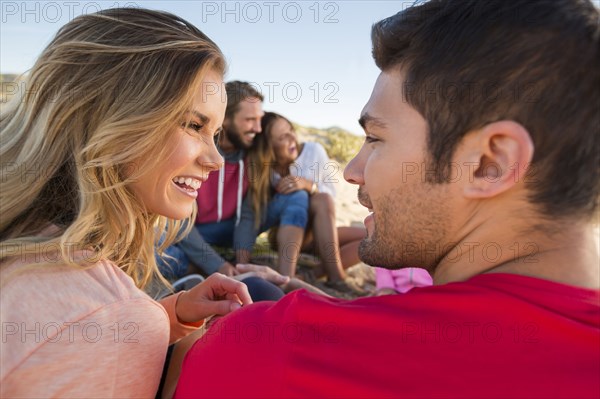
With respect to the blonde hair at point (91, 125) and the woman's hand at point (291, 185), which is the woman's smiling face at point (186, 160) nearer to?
the blonde hair at point (91, 125)

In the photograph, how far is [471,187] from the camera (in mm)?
1418

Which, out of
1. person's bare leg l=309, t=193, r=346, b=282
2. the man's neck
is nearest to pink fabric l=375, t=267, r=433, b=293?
person's bare leg l=309, t=193, r=346, b=282

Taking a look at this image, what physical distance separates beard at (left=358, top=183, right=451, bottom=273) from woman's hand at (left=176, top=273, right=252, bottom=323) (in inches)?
25.0

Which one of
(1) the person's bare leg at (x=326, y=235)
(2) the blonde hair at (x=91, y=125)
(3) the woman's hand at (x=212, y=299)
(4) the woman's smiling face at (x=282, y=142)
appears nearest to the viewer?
(2) the blonde hair at (x=91, y=125)

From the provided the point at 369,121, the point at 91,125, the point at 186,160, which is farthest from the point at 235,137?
the point at 369,121

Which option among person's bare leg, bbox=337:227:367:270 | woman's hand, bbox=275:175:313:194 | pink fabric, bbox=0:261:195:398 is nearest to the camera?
pink fabric, bbox=0:261:195:398

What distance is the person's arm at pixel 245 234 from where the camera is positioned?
18.2ft

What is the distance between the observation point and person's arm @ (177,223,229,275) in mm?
5172

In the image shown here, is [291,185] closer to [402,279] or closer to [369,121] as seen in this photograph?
[402,279]

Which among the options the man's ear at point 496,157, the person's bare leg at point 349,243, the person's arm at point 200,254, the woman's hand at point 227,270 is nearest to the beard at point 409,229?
the man's ear at point 496,157

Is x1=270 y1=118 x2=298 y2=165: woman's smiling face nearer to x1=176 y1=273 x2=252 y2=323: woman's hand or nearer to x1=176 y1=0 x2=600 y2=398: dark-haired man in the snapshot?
x1=176 y1=273 x2=252 y2=323: woman's hand

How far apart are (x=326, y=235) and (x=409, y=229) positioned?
4.31 metres

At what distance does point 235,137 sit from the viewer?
237 inches

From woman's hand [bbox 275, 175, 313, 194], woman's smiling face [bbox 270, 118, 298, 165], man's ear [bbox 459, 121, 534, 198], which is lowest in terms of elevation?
woman's hand [bbox 275, 175, 313, 194]
